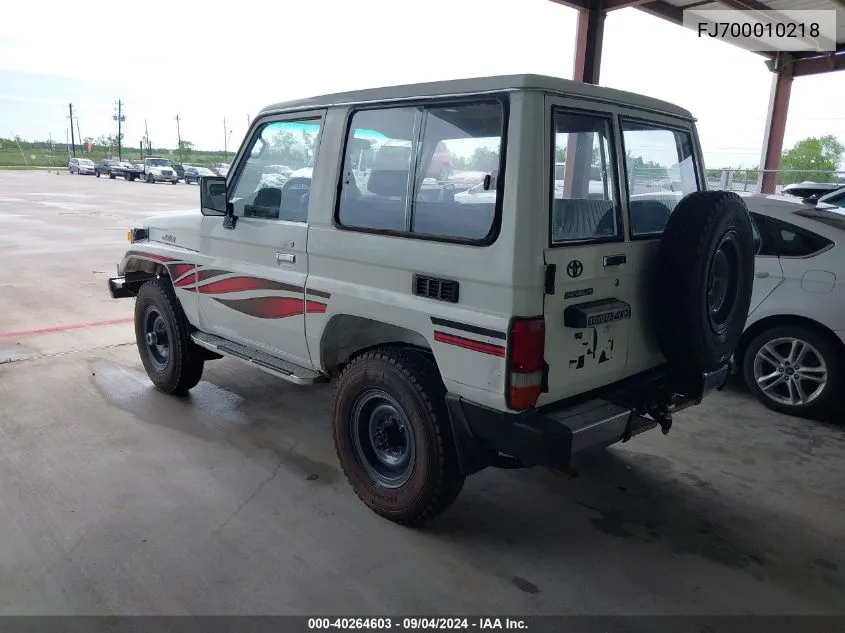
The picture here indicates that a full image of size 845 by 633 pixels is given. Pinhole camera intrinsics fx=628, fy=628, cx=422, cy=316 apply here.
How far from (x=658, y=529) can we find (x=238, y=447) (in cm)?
256

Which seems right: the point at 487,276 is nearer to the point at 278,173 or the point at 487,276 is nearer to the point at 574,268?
the point at 574,268

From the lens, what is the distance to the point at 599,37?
10.1m

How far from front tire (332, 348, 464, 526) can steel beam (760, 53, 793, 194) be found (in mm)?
13254

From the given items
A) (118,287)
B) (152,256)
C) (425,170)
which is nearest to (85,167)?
(118,287)

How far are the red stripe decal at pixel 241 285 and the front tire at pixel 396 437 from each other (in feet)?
2.24

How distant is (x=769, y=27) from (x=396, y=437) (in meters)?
12.0

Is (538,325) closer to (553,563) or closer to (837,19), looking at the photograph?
(553,563)

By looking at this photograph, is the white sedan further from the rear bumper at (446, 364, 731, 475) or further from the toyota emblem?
the toyota emblem

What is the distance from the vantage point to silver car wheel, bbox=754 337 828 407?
15.3 ft

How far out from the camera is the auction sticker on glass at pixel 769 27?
10.6 m

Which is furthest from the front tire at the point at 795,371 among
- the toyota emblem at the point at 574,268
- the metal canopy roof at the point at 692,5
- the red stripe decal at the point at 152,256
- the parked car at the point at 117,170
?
the parked car at the point at 117,170

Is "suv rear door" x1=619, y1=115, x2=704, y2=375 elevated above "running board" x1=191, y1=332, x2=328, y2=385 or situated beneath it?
elevated above

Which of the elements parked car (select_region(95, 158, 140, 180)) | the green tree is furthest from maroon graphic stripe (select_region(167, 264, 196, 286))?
parked car (select_region(95, 158, 140, 180))

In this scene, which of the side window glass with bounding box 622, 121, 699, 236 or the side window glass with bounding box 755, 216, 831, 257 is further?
the side window glass with bounding box 755, 216, 831, 257
